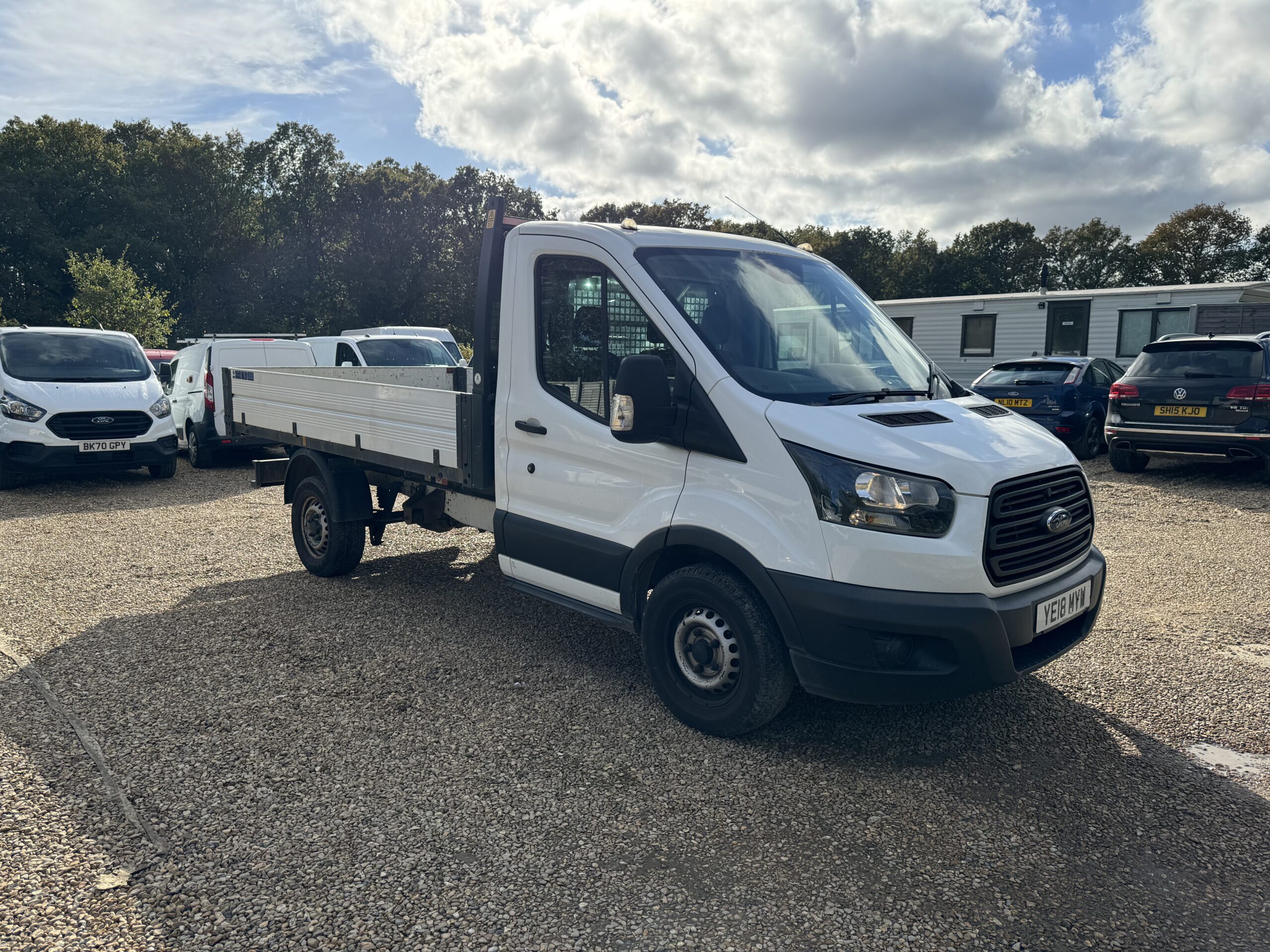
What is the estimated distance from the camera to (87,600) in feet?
19.8

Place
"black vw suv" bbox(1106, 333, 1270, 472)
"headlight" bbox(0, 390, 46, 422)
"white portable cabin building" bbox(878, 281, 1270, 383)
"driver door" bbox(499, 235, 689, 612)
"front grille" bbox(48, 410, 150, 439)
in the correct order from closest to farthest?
"driver door" bbox(499, 235, 689, 612)
"black vw suv" bbox(1106, 333, 1270, 472)
"headlight" bbox(0, 390, 46, 422)
"front grille" bbox(48, 410, 150, 439)
"white portable cabin building" bbox(878, 281, 1270, 383)

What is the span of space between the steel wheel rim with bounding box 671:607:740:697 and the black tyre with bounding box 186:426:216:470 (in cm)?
1076

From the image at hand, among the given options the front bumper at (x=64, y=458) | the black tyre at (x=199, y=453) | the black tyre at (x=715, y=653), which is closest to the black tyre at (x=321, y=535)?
the black tyre at (x=715, y=653)

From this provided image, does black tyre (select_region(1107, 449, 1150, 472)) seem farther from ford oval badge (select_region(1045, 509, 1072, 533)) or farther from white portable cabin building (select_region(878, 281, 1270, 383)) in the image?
ford oval badge (select_region(1045, 509, 1072, 533))

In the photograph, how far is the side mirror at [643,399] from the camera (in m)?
3.57

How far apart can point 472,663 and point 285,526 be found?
464 centimetres

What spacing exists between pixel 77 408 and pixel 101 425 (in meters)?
0.32

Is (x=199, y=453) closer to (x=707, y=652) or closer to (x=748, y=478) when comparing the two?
(x=707, y=652)

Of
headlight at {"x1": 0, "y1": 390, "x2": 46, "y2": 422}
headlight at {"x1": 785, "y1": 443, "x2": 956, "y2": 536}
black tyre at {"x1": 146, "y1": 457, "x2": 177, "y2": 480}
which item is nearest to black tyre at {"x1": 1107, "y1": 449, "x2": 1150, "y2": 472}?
headlight at {"x1": 785, "y1": 443, "x2": 956, "y2": 536}

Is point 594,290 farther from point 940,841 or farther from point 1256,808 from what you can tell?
point 1256,808

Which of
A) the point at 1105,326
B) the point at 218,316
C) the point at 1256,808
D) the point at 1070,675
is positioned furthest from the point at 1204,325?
the point at 218,316

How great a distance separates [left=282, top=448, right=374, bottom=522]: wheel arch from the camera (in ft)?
20.2

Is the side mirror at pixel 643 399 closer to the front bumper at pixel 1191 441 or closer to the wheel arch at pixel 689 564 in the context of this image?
the wheel arch at pixel 689 564

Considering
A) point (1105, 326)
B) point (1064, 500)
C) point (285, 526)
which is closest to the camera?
point (1064, 500)
